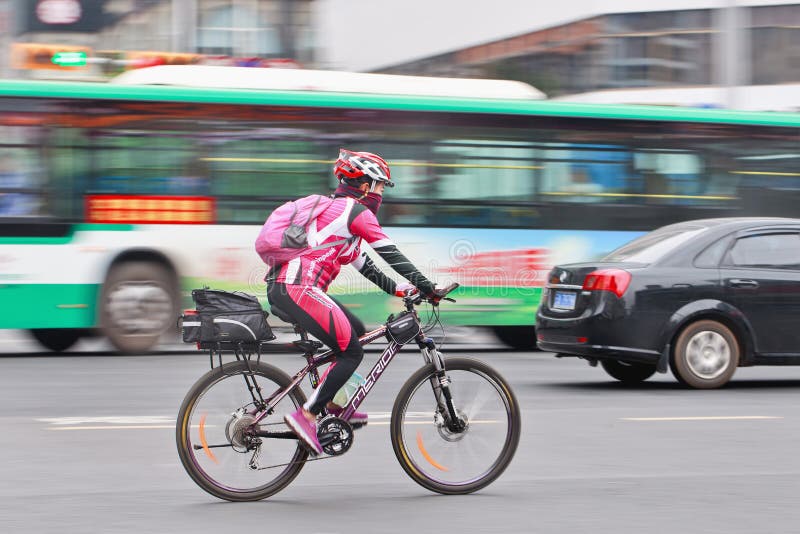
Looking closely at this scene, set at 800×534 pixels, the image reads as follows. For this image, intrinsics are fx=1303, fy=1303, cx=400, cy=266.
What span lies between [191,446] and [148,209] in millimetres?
8267

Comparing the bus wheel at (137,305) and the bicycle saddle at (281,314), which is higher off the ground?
the bicycle saddle at (281,314)

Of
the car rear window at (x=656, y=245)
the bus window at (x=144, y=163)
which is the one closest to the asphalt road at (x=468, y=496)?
the car rear window at (x=656, y=245)

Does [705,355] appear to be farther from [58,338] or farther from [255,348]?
[58,338]

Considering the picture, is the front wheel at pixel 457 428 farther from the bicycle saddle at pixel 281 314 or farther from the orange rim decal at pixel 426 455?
the bicycle saddle at pixel 281 314

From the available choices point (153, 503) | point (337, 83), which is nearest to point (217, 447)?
point (153, 503)

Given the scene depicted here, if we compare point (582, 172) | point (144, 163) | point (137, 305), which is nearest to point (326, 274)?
point (137, 305)

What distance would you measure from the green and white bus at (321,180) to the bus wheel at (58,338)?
0.05ft

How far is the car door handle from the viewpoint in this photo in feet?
36.0

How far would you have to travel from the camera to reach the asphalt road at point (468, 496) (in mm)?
5734

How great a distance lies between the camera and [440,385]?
630cm

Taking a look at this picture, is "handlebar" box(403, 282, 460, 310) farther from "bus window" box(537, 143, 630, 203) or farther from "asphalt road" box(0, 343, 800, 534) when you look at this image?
"bus window" box(537, 143, 630, 203)

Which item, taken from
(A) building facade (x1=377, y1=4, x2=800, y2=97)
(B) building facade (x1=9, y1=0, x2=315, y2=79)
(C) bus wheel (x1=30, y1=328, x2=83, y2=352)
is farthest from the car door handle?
(A) building facade (x1=377, y1=4, x2=800, y2=97)

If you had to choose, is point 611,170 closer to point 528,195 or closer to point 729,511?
point 528,195

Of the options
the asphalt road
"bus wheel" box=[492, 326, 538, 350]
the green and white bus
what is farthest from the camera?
"bus wheel" box=[492, 326, 538, 350]
